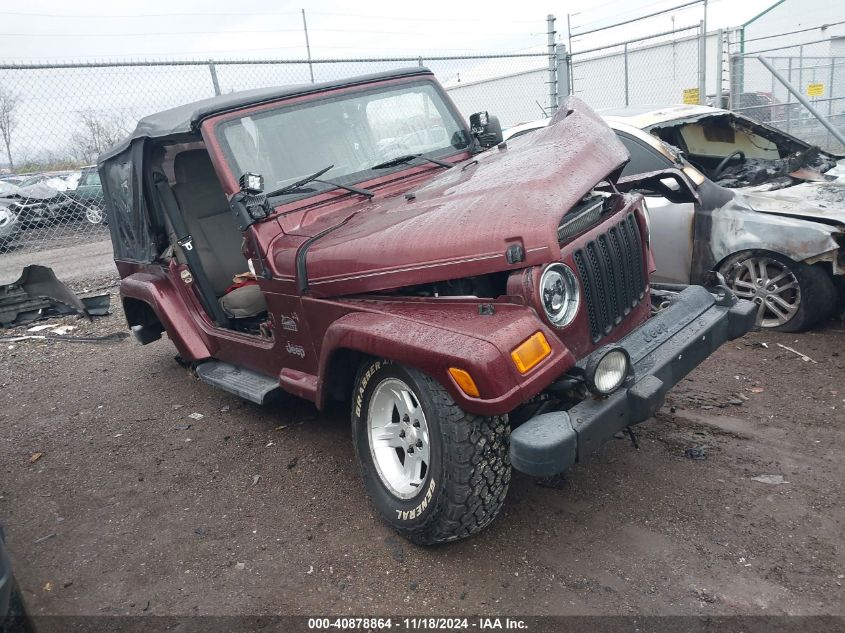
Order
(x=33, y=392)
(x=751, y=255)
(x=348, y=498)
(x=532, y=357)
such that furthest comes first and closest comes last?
(x=33, y=392), (x=751, y=255), (x=348, y=498), (x=532, y=357)

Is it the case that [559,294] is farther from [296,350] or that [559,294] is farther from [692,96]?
[692,96]

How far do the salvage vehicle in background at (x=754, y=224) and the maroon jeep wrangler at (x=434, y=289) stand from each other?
114 centimetres

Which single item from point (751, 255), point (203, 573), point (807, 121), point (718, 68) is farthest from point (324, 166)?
point (807, 121)

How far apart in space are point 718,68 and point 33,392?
35.3 ft

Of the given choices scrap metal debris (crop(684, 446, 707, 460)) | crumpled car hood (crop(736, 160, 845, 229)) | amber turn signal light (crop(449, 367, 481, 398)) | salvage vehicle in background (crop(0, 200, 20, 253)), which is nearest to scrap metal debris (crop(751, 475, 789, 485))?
scrap metal debris (crop(684, 446, 707, 460))

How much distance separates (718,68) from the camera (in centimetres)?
1089

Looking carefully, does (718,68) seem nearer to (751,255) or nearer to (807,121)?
(807,121)

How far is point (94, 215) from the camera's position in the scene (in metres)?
13.4

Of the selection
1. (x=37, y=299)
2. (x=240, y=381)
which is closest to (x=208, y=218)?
(x=240, y=381)

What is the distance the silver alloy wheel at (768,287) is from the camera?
15.7 feet

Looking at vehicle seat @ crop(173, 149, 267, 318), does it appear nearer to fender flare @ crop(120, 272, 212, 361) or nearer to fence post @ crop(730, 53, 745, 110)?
fender flare @ crop(120, 272, 212, 361)

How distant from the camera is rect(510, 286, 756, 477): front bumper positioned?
2455mm

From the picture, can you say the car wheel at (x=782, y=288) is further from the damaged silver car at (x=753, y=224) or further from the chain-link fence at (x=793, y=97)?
the chain-link fence at (x=793, y=97)

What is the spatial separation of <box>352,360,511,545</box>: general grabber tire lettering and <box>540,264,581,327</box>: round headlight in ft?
1.57
